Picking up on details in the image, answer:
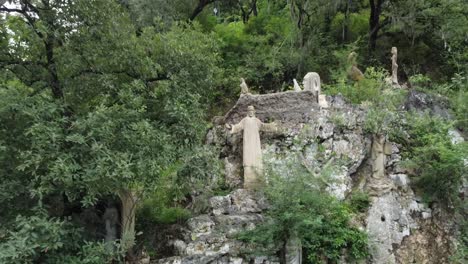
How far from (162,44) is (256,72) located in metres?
8.77

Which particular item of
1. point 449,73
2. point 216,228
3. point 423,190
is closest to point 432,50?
point 449,73

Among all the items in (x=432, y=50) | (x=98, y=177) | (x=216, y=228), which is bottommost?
(x=216, y=228)

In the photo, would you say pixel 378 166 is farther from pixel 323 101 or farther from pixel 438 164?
pixel 323 101

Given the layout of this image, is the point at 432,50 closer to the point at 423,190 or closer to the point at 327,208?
the point at 423,190

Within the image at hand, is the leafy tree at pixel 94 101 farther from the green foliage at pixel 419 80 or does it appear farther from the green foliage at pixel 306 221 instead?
the green foliage at pixel 419 80

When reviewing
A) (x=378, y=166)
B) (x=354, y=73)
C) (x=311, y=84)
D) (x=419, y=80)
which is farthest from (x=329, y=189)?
(x=419, y=80)

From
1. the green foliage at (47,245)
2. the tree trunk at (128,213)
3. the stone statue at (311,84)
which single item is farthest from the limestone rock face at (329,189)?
the green foliage at (47,245)

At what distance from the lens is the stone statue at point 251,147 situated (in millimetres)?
10648

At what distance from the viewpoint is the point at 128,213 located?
363 inches

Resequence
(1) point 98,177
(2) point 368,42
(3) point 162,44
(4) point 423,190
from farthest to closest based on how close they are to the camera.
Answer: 1. (2) point 368,42
2. (4) point 423,190
3. (3) point 162,44
4. (1) point 98,177

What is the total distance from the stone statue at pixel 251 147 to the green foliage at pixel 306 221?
87 cm

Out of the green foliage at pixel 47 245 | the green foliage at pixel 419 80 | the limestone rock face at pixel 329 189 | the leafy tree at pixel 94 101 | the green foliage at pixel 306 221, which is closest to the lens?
the green foliage at pixel 47 245

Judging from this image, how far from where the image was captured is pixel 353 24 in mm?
19875

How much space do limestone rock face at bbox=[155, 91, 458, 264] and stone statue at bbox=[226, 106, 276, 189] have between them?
0.92 ft
